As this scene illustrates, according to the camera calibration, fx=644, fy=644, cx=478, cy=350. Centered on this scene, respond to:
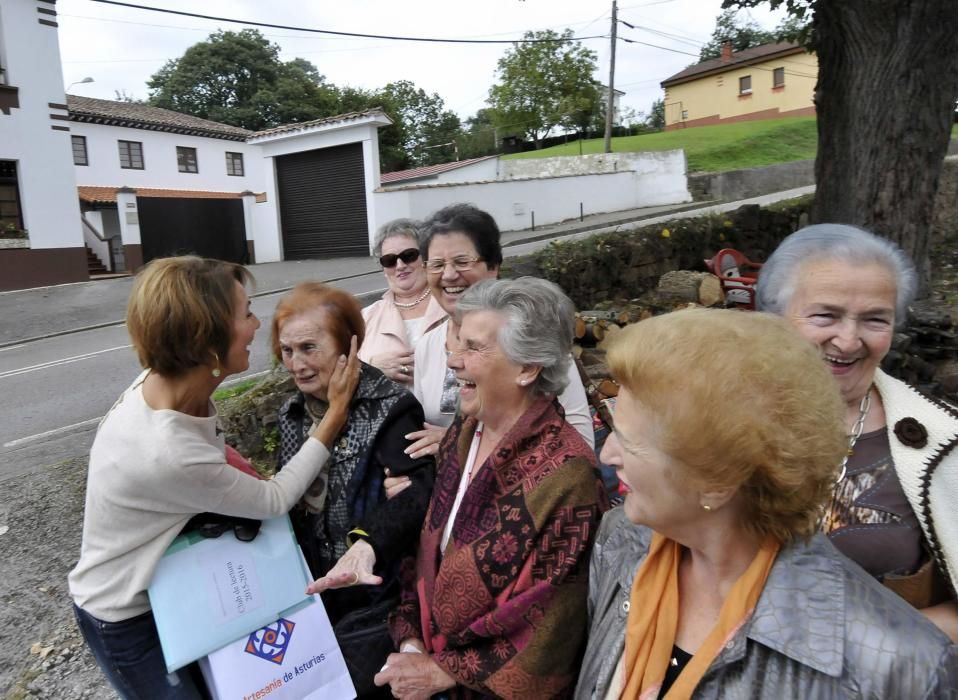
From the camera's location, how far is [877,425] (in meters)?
1.58

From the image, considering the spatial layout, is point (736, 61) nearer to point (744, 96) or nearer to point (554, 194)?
point (744, 96)

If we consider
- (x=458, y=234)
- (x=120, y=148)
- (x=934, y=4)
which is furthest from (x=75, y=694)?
(x=120, y=148)

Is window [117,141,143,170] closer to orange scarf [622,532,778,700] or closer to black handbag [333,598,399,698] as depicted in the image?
black handbag [333,598,399,698]

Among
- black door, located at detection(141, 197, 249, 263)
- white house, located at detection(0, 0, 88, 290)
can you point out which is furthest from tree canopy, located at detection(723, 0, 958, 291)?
white house, located at detection(0, 0, 88, 290)

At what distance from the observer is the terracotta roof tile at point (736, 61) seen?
35.1m

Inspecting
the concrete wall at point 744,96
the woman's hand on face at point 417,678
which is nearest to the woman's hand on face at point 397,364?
the woman's hand on face at point 417,678

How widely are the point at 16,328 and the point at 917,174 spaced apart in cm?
1363

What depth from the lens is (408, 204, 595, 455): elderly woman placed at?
2348 millimetres

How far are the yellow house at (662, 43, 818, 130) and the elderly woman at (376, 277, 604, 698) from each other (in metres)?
37.6

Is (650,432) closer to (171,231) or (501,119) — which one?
(171,231)

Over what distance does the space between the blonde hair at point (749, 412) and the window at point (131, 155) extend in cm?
2872

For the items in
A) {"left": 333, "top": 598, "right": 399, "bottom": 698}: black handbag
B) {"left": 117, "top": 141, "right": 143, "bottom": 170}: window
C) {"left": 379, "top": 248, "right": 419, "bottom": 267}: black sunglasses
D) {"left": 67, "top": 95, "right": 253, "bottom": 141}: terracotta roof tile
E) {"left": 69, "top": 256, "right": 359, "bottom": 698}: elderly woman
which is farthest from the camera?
{"left": 117, "top": 141, "right": 143, "bottom": 170}: window

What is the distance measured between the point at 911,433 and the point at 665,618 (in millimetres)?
729

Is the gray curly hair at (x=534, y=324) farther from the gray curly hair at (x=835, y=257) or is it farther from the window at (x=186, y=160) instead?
the window at (x=186, y=160)
